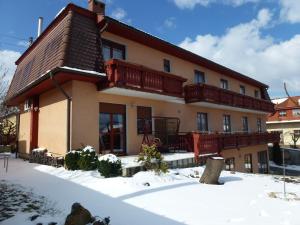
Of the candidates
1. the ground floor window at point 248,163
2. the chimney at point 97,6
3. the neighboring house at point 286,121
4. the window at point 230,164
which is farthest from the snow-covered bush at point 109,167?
Answer: the neighboring house at point 286,121

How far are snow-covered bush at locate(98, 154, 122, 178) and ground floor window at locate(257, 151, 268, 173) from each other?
21967mm

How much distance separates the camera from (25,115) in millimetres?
19188

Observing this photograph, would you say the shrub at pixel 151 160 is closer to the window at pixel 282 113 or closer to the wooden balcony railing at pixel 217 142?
the wooden balcony railing at pixel 217 142

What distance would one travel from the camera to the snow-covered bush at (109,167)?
9.94m

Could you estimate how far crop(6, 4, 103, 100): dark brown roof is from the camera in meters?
12.7

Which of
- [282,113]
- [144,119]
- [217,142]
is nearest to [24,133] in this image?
[144,119]

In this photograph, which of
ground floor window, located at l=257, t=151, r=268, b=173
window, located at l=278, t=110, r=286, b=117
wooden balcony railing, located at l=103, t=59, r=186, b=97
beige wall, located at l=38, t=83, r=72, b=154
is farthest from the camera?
window, located at l=278, t=110, r=286, b=117

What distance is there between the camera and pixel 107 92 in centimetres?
1427

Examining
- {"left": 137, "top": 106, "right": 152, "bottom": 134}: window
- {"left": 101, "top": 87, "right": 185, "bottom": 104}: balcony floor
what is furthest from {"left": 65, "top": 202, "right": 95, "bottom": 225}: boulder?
{"left": 137, "top": 106, "right": 152, "bottom": 134}: window

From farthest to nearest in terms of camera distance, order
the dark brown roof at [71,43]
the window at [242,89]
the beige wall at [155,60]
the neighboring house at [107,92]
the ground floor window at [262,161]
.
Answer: the window at [242,89] < the ground floor window at [262,161] < the beige wall at [155,60] < the neighboring house at [107,92] < the dark brown roof at [71,43]

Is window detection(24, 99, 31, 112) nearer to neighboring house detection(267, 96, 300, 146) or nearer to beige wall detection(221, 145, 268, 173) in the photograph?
beige wall detection(221, 145, 268, 173)

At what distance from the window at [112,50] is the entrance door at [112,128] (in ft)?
9.00

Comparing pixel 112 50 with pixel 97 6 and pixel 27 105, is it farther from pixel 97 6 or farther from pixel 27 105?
pixel 27 105

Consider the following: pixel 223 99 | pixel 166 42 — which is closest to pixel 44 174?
pixel 166 42
